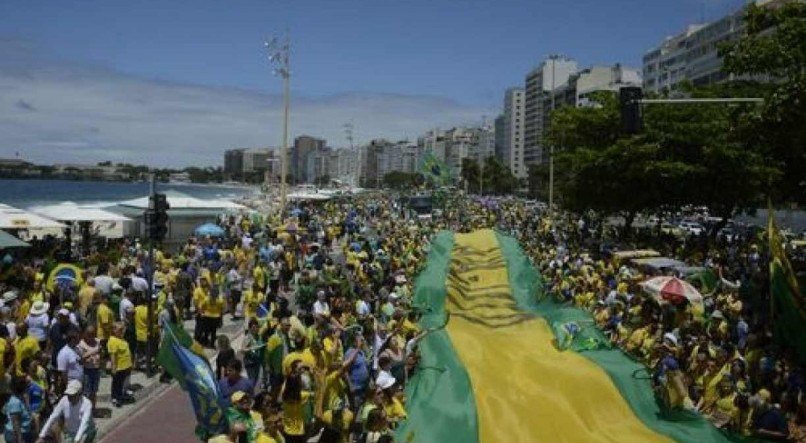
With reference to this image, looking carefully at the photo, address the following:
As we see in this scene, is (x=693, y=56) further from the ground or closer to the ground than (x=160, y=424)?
further from the ground

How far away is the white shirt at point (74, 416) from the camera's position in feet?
30.1

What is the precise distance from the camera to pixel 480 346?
49.9 feet

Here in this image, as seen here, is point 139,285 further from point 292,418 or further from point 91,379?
point 292,418

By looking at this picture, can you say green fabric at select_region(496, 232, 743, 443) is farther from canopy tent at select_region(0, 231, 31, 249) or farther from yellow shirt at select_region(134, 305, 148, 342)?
canopy tent at select_region(0, 231, 31, 249)

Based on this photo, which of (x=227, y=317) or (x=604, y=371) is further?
(x=227, y=317)

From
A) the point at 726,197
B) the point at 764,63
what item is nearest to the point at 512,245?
the point at 764,63

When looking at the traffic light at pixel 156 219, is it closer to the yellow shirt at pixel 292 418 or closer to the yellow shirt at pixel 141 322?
the yellow shirt at pixel 141 322

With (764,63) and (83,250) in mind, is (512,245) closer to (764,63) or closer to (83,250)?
(764,63)

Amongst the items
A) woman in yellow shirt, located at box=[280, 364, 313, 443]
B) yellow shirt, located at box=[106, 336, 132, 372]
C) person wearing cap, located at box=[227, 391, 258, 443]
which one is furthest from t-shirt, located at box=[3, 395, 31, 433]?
yellow shirt, located at box=[106, 336, 132, 372]

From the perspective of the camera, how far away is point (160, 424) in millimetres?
12734

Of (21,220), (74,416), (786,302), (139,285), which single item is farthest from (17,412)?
(21,220)

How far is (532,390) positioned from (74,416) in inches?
258

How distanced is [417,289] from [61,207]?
16440mm

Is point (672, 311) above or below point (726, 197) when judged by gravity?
below
